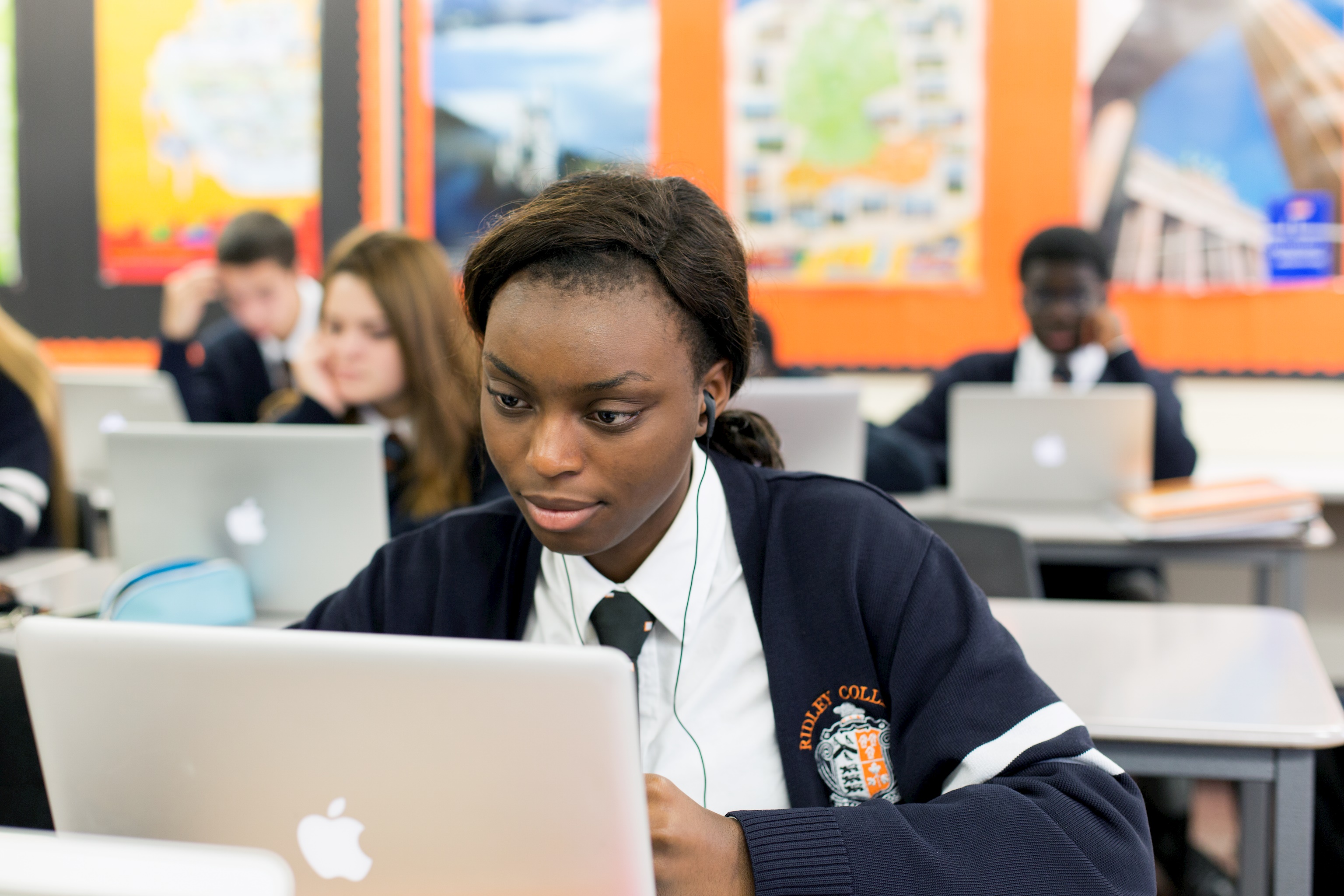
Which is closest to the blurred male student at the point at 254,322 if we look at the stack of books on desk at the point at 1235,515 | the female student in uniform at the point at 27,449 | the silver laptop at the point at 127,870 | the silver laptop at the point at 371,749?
the female student in uniform at the point at 27,449

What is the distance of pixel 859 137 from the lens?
12.0ft

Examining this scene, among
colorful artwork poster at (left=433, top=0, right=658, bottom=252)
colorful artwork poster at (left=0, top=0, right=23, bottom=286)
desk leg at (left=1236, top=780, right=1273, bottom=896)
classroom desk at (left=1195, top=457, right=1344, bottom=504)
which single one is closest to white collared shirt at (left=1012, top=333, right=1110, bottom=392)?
classroom desk at (left=1195, top=457, right=1344, bottom=504)

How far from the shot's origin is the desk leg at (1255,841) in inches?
55.5

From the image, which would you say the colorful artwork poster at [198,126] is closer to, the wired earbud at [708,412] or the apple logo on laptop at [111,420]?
the apple logo on laptop at [111,420]

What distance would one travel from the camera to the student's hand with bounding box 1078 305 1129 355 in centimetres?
299

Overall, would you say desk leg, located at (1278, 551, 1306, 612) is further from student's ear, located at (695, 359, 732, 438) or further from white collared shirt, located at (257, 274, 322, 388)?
white collared shirt, located at (257, 274, 322, 388)

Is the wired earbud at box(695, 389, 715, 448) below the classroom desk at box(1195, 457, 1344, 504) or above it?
above

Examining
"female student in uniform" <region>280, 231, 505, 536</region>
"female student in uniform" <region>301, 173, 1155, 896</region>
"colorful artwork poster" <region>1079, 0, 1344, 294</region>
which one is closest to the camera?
"female student in uniform" <region>301, 173, 1155, 896</region>

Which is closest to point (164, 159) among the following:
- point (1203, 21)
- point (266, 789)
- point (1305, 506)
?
point (1203, 21)

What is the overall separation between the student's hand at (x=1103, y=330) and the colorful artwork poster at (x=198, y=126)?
2620 millimetres

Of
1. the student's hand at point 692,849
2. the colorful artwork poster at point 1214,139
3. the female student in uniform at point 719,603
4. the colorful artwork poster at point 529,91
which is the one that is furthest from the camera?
the colorful artwork poster at point 529,91

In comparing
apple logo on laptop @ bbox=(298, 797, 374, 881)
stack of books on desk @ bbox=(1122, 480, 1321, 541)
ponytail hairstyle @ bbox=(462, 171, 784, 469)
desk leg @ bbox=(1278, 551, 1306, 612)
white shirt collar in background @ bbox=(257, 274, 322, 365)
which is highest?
ponytail hairstyle @ bbox=(462, 171, 784, 469)

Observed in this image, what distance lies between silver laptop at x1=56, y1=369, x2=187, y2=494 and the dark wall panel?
1.32 metres

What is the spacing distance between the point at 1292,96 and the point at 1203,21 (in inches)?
13.3
